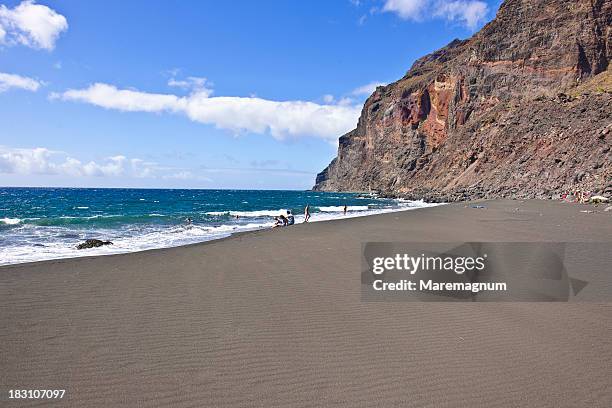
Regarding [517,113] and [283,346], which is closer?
[283,346]

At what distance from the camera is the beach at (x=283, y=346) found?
3854 mm

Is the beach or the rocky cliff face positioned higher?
the rocky cliff face

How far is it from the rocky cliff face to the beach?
114ft

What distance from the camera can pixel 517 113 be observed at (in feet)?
207

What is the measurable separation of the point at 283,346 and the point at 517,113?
230 ft

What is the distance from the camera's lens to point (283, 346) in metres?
4.88

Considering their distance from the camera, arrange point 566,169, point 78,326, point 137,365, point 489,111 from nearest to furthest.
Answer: point 137,365 < point 78,326 < point 566,169 < point 489,111

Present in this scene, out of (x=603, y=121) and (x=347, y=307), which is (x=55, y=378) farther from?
(x=603, y=121)

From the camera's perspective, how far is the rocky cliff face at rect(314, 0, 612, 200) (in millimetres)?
47906

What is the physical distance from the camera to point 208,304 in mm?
6566

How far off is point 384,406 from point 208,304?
380 centimetres

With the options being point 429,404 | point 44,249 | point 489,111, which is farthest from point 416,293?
point 489,111

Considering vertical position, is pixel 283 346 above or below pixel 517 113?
below

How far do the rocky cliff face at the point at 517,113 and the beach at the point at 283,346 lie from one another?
34835 mm
